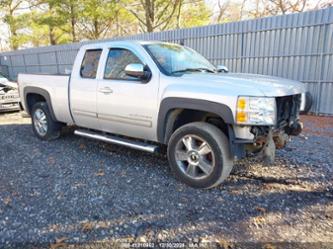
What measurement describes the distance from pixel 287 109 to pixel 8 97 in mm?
8462

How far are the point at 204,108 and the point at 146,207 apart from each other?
1350 millimetres

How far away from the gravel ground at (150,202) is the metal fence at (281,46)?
3.81 meters

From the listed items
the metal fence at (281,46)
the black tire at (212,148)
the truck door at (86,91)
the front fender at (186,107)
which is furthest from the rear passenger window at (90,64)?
the metal fence at (281,46)

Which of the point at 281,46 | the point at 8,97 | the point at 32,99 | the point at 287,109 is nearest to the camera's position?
the point at 287,109

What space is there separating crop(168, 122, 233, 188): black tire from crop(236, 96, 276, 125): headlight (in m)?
0.39

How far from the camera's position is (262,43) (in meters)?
9.02

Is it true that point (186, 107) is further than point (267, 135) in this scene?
Yes

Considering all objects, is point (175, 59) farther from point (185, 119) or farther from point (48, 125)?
point (48, 125)

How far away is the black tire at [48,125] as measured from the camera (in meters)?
5.86

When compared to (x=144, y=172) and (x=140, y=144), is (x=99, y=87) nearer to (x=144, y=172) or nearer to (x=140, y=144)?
(x=140, y=144)

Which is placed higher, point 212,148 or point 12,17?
point 12,17

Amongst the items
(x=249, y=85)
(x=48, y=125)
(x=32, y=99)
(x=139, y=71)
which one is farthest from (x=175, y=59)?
(x=32, y=99)

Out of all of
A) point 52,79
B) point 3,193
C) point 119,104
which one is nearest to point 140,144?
point 119,104

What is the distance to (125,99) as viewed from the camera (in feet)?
14.0
